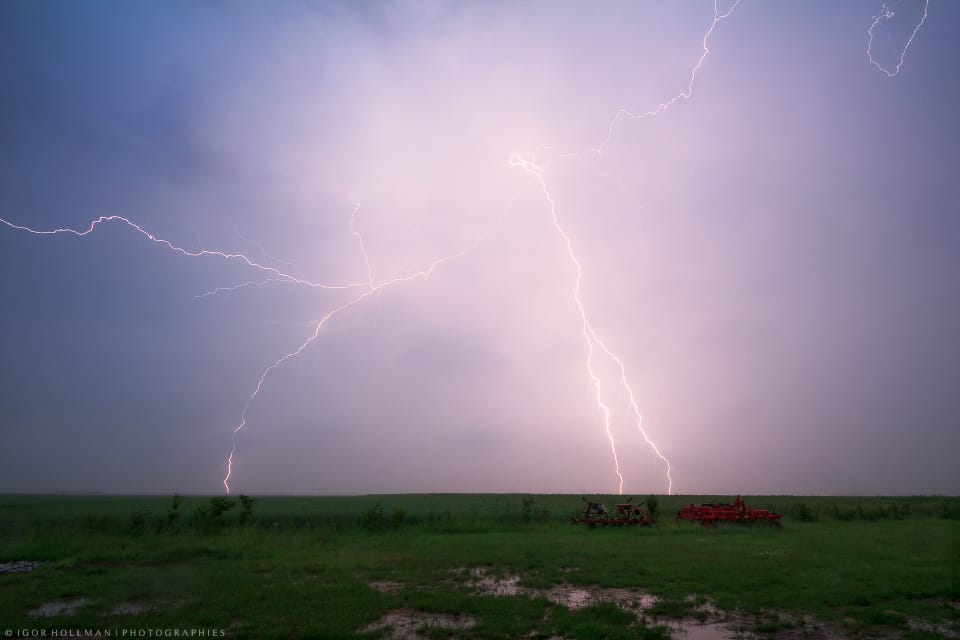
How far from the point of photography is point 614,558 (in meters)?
13.9

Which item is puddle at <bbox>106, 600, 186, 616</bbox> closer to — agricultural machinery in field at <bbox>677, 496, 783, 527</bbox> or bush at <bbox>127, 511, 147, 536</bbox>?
bush at <bbox>127, 511, 147, 536</bbox>

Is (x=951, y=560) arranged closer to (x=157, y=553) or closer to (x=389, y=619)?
(x=389, y=619)

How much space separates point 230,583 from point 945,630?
11.6 metres

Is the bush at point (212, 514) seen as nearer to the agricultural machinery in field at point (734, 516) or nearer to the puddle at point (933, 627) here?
the agricultural machinery in field at point (734, 516)

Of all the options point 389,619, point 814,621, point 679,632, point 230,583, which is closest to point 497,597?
point 389,619

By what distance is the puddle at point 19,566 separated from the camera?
43.2ft

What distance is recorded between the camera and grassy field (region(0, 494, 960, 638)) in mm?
7989

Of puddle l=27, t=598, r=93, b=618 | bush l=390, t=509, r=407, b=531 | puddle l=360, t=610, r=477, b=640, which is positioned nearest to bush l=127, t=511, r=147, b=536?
bush l=390, t=509, r=407, b=531

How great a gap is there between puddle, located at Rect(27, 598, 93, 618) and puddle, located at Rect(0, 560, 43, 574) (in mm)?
4599

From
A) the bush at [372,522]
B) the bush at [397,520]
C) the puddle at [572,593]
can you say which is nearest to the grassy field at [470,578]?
the puddle at [572,593]

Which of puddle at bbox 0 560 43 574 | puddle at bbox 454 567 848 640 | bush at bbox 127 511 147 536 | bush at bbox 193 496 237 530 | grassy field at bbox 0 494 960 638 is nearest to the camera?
puddle at bbox 454 567 848 640

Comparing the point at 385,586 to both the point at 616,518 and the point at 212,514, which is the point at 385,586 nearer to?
the point at 212,514

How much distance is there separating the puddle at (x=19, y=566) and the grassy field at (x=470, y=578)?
381 mm

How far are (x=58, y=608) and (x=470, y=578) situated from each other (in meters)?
7.12
